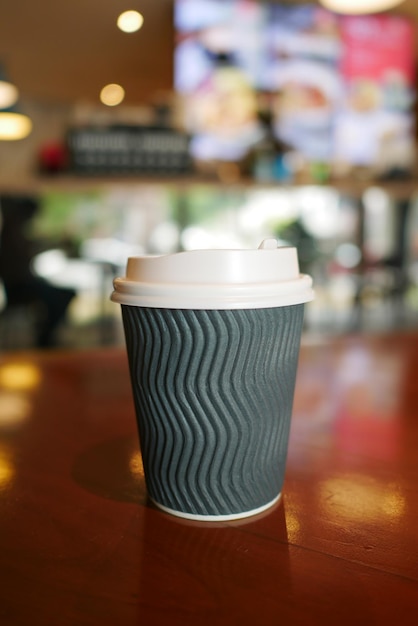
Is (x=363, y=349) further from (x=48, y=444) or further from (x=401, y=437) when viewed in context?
(x=48, y=444)

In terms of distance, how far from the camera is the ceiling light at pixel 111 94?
165 centimetres

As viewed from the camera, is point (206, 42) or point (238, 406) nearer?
point (238, 406)

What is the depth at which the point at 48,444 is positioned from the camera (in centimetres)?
59

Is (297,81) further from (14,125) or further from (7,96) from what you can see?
(14,125)

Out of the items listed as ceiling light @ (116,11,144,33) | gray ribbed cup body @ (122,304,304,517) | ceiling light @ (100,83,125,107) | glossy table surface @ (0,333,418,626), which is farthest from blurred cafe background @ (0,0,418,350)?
gray ribbed cup body @ (122,304,304,517)

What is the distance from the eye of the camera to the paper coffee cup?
1.34 feet

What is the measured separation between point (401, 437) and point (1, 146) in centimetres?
411

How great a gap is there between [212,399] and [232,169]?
9.99ft

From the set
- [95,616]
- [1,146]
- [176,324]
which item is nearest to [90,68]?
[176,324]

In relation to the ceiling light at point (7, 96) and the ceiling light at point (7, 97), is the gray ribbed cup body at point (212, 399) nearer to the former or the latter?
the ceiling light at point (7, 96)

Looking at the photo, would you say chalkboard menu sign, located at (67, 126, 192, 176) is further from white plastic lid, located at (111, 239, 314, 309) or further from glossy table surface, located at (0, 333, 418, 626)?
white plastic lid, located at (111, 239, 314, 309)

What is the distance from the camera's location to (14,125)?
3.59 m

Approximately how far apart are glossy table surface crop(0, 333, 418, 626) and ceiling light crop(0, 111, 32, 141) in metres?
3.16

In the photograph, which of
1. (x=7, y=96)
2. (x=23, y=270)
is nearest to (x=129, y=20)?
(x=23, y=270)
